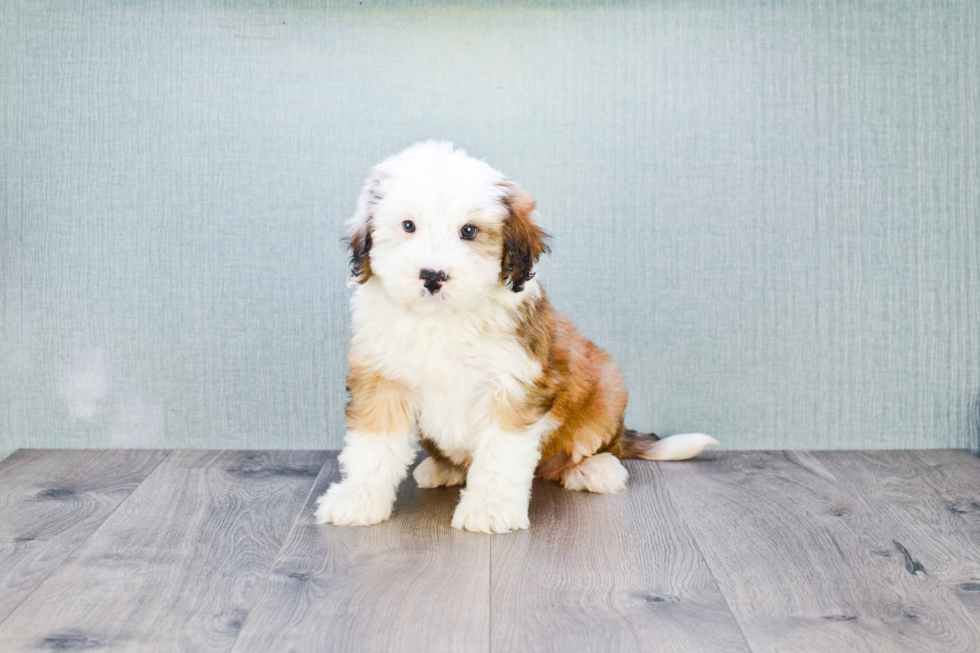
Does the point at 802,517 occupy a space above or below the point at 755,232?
below

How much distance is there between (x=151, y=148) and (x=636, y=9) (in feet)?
5.14

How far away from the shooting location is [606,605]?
5.43 ft

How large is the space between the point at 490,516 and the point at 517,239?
0.66m

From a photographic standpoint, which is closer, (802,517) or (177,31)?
(802,517)

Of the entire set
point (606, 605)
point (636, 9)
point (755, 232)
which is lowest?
point (606, 605)

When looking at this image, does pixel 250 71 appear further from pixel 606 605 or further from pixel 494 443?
pixel 606 605

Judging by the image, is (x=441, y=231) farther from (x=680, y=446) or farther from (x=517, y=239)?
(x=680, y=446)

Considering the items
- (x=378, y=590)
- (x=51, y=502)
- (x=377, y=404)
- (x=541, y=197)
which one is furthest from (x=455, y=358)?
(x=51, y=502)

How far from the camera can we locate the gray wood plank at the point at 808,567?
5.09ft

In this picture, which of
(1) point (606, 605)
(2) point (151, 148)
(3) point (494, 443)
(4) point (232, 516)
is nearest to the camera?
(1) point (606, 605)

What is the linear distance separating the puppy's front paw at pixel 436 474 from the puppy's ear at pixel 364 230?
2.10 ft

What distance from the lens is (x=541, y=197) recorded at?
2672 millimetres

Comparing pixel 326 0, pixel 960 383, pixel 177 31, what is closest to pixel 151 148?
pixel 177 31

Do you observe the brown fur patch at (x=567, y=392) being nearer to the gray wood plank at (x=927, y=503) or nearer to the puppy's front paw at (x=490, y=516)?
the puppy's front paw at (x=490, y=516)
